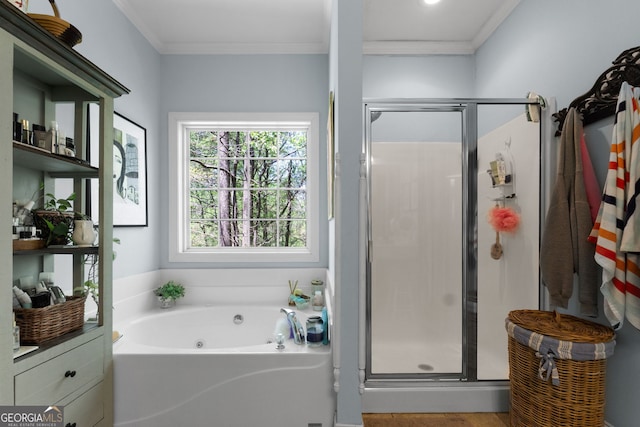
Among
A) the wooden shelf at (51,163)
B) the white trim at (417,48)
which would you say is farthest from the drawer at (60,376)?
the white trim at (417,48)

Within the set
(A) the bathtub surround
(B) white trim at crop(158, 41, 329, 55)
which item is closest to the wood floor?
(A) the bathtub surround

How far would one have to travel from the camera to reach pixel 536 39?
7.09 feet

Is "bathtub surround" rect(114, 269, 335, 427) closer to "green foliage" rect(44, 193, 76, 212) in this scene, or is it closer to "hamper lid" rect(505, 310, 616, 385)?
"green foliage" rect(44, 193, 76, 212)

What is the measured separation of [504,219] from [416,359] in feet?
3.62

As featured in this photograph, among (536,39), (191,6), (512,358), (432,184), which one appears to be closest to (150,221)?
(191,6)

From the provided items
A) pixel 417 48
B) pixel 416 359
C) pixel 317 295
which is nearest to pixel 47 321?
pixel 317 295

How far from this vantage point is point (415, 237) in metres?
2.64

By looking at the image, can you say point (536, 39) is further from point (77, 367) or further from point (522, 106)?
point (77, 367)

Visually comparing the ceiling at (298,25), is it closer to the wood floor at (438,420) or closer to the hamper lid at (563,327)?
the hamper lid at (563,327)

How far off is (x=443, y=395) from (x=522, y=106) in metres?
1.82

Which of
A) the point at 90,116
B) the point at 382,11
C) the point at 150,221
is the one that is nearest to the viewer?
the point at 90,116

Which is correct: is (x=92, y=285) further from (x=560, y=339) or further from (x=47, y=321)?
(x=560, y=339)

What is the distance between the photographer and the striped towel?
134 centimetres

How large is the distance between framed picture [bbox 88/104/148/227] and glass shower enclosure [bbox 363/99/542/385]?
5.42 ft
